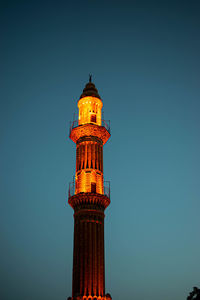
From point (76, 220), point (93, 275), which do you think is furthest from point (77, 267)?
point (76, 220)

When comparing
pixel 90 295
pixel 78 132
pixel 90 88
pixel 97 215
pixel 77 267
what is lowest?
pixel 90 295

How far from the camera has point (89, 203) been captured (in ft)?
148

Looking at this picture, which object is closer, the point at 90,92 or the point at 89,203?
the point at 89,203

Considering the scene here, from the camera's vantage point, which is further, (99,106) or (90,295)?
(99,106)

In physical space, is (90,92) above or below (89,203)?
above

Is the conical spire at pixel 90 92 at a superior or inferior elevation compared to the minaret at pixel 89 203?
superior

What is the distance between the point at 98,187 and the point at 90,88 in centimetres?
Result: 1669

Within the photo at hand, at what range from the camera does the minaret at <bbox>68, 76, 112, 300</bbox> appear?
4119cm

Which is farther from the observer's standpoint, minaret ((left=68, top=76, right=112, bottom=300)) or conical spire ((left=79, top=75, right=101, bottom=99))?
conical spire ((left=79, top=75, right=101, bottom=99))

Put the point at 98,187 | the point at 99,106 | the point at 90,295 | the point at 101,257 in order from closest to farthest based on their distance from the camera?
the point at 90,295, the point at 101,257, the point at 98,187, the point at 99,106

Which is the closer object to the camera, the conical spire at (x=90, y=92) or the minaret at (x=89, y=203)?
the minaret at (x=89, y=203)

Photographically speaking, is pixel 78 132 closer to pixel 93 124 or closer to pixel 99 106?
pixel 93 124

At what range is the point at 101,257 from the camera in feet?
141

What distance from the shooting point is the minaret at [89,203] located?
41.2 metres
